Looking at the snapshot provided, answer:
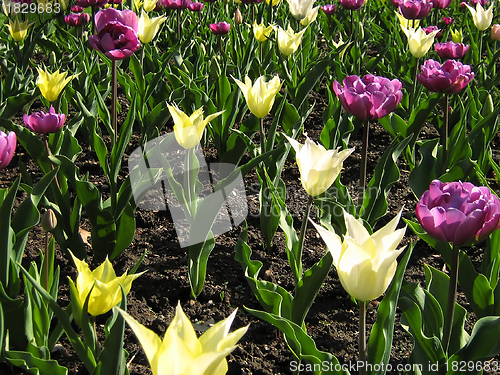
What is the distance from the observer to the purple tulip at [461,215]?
1.03 m

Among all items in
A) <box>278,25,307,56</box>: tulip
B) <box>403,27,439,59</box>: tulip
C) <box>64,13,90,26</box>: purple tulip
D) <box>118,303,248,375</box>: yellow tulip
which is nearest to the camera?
<box>118,303,248,375</box>: yellow tulip

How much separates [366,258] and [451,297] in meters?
0.33

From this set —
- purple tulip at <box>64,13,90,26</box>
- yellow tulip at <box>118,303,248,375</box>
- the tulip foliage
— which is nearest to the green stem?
the tulip foliage

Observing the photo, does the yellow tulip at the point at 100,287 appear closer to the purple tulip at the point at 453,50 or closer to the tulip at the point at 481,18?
the purple tulip at the point at 453,50

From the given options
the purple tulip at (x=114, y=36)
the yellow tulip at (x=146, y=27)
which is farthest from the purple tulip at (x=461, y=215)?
the yellow tulip at (x=146, y=27)

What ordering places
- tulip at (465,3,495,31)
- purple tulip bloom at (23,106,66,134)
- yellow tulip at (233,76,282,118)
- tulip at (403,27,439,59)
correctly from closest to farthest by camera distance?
purple tulip bloom at (23,106,66,134) → yellow tulip at (233,76,282,118) → tulip at (403,27,439,59) → tulip at (465,3,495,31)

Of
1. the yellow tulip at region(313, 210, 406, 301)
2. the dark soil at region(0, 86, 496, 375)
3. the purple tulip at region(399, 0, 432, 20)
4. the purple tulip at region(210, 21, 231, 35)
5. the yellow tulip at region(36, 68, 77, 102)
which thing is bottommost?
the dark soil at region(0, 86, 496, 375)

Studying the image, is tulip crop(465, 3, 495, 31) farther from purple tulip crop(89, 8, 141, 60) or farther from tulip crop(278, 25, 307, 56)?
purple tulip crop(89, 8, 141, 60)

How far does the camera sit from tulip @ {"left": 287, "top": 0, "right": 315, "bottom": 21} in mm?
3291

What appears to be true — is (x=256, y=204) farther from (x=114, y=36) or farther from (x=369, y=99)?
(x=114, y=36)

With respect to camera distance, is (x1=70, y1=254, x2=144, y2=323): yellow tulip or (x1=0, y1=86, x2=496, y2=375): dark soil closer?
(x1=70, y1=254, x2=144, y2=323): yellow tulip

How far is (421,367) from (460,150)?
1.16 m

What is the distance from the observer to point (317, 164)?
133cm

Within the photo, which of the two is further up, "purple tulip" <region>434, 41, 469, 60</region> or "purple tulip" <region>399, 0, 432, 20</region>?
"purple tulip" <region>399, 0, 432, 20</region>
